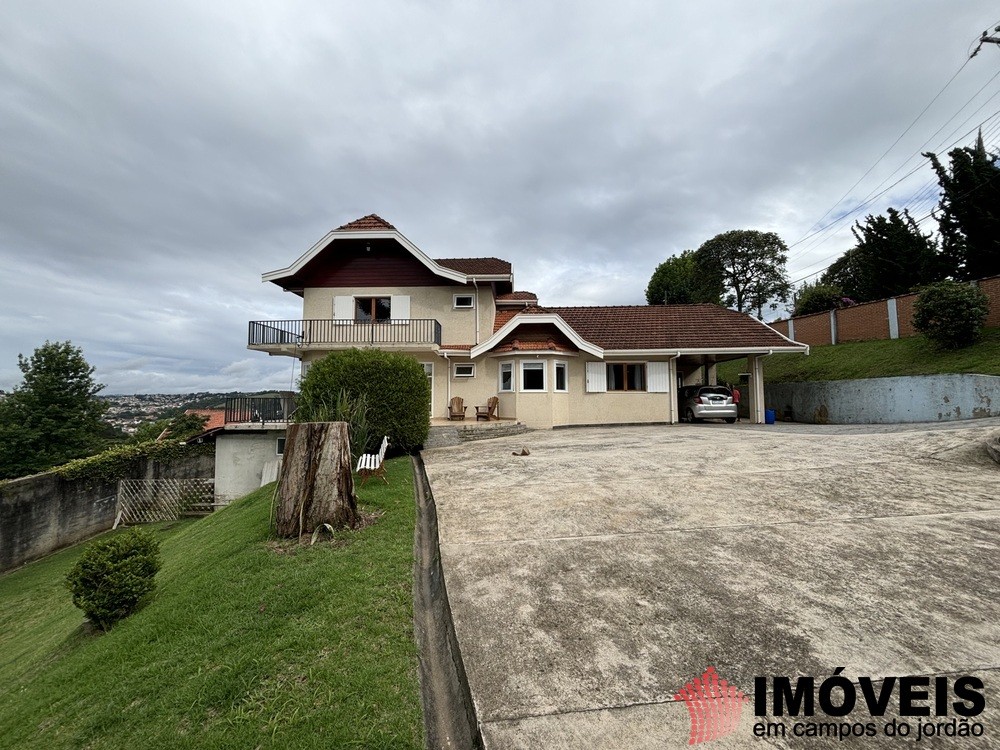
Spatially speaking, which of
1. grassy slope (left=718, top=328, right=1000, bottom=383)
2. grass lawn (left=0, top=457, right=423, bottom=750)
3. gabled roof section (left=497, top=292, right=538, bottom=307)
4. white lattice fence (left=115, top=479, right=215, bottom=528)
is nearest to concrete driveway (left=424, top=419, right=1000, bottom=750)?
grass lawn (left=0, top=457, right=423, bottom=750)

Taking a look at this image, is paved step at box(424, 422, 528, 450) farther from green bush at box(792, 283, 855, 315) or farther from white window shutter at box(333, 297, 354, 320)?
green bush at box(792, 283, 855, 315)

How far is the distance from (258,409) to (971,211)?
3171cm

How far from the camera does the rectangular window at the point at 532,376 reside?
15.6m

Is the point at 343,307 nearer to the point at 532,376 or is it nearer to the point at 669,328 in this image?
the point at 532,376

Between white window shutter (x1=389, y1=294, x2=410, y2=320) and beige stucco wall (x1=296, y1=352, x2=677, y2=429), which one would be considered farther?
white window shutter (x1=389, y1=294, x2=410, y2=320)

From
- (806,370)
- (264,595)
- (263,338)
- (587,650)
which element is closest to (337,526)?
(264,595)

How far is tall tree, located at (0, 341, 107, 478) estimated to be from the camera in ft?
82.3

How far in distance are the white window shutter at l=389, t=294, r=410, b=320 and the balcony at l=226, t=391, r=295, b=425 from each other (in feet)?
16.7

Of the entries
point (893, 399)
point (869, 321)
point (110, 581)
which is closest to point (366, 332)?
point (110, 581)

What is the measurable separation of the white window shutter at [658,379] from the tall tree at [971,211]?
1424 centimetres

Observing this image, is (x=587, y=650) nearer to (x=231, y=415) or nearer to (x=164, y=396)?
(x=231, y=415)

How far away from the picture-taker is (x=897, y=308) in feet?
60.7

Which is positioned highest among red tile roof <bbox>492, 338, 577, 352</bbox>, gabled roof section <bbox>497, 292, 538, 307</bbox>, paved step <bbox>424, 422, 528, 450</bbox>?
gabled roof section <bbox>497, 292, 538, 307</bbox>

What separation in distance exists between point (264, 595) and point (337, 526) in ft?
4.66
